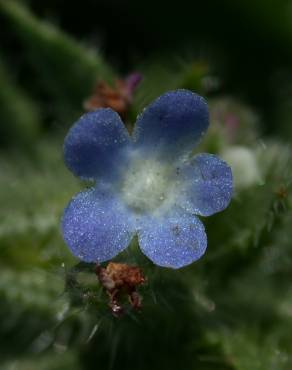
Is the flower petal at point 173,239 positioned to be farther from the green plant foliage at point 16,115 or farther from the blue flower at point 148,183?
the green plant foliage at point 16,115

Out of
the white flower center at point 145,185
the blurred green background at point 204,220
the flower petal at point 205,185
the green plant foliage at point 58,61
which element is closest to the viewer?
the flower petal at point 205,185

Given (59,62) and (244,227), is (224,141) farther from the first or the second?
(59,62)

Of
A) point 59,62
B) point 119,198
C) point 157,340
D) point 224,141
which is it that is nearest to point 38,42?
point 59,62

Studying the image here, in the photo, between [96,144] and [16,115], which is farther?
[16,115]

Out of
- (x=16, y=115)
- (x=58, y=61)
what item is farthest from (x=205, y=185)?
(x=16, y=115)

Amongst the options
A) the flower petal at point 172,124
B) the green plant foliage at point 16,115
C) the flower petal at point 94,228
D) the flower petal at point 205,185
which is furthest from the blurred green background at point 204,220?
the flower petal at point 172,124

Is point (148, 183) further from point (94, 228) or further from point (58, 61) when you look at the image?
point (58, 61)
